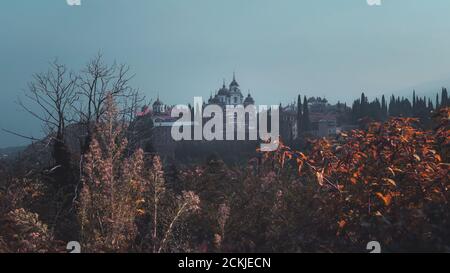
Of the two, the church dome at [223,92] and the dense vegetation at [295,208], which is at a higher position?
the church dome at [223,92]

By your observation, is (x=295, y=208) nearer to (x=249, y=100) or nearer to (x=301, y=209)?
(x=301, y=209)

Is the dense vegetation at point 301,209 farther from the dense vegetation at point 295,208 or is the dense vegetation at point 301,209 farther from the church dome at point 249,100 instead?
the church dome at point 249,100

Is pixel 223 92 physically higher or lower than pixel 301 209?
higher

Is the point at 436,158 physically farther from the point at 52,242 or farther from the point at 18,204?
the point at 18,204

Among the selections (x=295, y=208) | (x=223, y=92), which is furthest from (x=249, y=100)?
(x=295, y=208)

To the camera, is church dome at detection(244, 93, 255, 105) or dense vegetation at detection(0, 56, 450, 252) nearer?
dense vegetation at detection(0, 56, 450, 252)

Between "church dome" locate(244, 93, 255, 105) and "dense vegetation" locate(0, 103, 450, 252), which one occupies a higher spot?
"church dome" locate(244, 93, 255, 105)

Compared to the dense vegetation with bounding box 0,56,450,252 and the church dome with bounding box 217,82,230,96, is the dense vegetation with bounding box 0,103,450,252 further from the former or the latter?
the church dome with bounding box 217,82,230,96

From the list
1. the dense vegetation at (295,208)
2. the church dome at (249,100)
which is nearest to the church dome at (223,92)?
the church dome at (249,100)

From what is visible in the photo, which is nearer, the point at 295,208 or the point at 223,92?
the point at 295,208

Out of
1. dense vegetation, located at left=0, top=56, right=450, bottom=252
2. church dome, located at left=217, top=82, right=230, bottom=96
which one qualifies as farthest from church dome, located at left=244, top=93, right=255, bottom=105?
dense vegetation, located at left=0, top=56, right=450, bottom=252

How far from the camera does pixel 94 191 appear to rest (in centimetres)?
239
